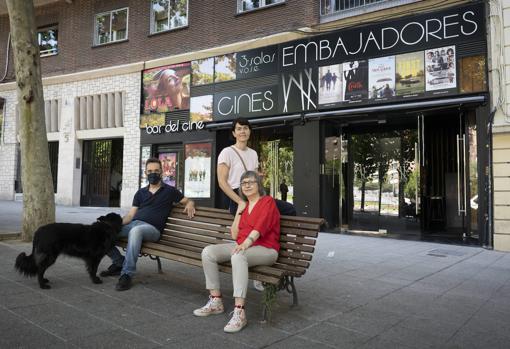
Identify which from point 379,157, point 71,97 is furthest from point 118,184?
point 379,157

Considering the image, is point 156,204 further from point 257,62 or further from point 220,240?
point 257,62

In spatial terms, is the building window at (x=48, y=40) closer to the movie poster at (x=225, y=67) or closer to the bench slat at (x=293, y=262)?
the movie poster at (x=225, y=67)

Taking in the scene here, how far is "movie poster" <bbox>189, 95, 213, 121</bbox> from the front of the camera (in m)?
13.5

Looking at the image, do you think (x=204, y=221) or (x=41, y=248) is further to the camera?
(x=204, y=221)

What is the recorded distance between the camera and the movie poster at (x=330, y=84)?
35.8 feet

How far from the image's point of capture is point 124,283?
4539 mm

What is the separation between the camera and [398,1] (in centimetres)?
1048

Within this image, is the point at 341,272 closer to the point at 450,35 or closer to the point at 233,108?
the point at 450,35

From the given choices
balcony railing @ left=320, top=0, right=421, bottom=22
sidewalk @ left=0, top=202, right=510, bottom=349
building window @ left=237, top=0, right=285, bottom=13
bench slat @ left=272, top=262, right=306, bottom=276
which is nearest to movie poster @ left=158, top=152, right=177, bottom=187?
building window @ left=237, top=0, right=285, bottom=13

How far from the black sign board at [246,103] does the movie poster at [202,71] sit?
0.75 metres

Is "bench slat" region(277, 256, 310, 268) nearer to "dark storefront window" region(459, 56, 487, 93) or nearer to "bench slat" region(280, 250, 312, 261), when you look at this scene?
"bench slat" region(280, 250, 312, 261)

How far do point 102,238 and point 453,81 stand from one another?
8.29m

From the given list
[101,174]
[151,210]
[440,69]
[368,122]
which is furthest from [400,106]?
[101,174]

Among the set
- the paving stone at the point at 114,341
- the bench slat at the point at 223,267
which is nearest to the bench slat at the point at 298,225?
the bench slat at the point at 223,267
